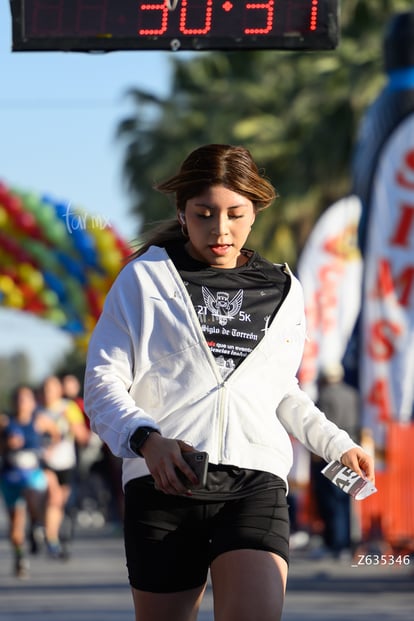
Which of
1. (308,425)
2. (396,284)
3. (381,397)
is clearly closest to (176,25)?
(308,425)

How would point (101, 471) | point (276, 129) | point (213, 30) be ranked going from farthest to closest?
1. point (276, 129)
2. point (101, 471)
3. point (213, 30)

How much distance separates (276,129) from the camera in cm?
3219

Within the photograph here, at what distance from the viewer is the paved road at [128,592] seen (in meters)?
9.85

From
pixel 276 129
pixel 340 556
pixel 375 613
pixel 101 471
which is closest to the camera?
pixel 375 613

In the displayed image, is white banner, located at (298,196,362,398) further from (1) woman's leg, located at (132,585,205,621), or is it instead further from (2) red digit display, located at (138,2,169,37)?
(1) woman's leg, located at (132,585,205,621)

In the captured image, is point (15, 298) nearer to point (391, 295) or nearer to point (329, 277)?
point (329, 277)

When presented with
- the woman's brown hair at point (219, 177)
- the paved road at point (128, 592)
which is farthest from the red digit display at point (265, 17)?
the paved road at point (128, 592)

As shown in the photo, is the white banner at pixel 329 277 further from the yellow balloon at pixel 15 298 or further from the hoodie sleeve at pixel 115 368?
the hoodie sleeve at pixel 115 368

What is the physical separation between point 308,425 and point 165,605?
2.08ft

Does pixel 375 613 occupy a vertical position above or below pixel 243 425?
below

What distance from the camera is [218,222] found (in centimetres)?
410

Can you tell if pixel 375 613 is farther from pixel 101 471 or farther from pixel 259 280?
pixel 101 471

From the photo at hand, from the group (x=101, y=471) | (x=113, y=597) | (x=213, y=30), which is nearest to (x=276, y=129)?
(x=101, y=471)

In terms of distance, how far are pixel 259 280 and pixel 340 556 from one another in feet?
36.2
